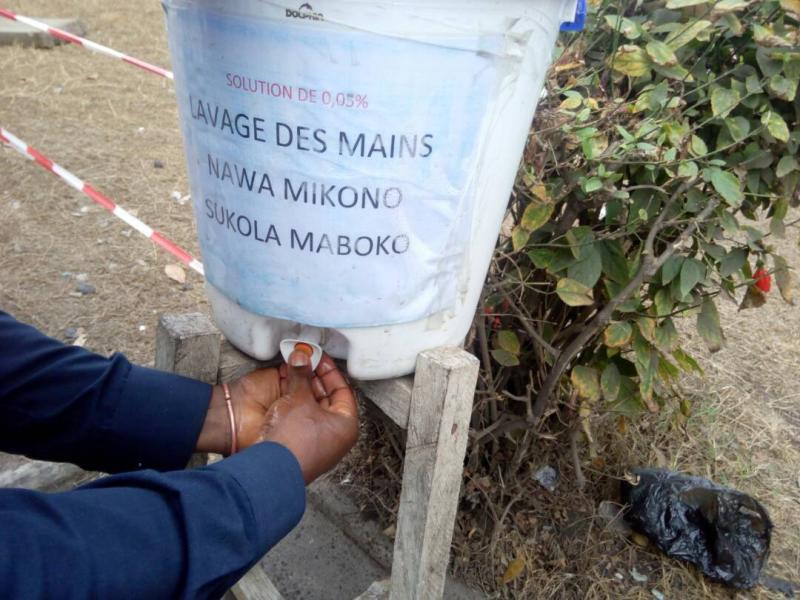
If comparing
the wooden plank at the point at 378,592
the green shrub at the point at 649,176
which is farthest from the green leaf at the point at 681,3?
the wooden plank at the point at 378,592

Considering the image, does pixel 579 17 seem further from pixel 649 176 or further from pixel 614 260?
pixel 614 260

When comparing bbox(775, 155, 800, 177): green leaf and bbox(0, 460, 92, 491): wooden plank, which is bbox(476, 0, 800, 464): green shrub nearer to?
bbox(775, 155, 800, 177): green leaf

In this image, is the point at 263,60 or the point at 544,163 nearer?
the point at 263,60

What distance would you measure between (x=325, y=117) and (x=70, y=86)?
5042 millimetres

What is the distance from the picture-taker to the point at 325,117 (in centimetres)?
77

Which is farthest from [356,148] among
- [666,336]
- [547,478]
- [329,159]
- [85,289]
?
[85,289]

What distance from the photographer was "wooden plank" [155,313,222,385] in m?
Result: 1.12

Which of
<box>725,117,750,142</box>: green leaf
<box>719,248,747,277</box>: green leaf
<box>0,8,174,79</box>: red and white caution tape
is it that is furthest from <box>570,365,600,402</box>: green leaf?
<box>0,8,174,79</box>: red and white caution tape

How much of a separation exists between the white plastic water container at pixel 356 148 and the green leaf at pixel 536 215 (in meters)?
0.20

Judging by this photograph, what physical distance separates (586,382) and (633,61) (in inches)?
25.5

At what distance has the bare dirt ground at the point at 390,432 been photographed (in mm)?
1710

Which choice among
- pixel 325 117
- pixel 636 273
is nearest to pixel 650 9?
pixel 636 273

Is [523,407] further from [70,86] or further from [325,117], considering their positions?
[70,86]

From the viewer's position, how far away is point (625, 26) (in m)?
1.14
